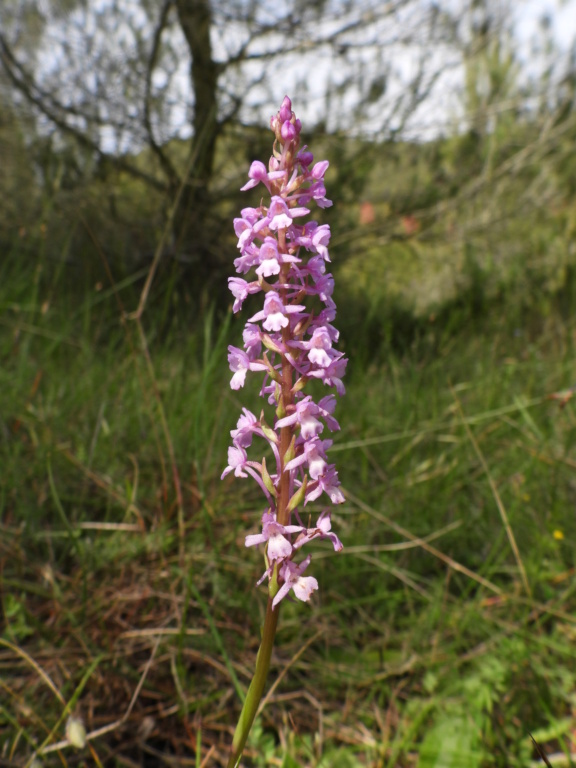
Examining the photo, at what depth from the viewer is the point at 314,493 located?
1.03 m

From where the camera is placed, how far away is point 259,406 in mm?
2732

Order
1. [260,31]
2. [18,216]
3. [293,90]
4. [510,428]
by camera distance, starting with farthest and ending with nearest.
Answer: [18,216] → [293,90] → [260,31] → [510,428]

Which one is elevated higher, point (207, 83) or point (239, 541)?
point (207, 83)

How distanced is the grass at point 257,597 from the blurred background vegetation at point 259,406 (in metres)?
0.01

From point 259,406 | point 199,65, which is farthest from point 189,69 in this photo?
point 259,406

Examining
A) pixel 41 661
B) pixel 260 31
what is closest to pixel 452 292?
pixel 260 31

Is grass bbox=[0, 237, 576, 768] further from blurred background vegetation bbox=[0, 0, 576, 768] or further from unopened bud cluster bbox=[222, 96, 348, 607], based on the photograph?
unopened bud cluster bbox=[222, 96, 348, 607]

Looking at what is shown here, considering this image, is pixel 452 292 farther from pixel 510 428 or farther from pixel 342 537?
pixel 342 537

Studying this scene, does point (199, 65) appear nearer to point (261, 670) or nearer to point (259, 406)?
point (259, 406)

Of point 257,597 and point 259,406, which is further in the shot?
point 259,406

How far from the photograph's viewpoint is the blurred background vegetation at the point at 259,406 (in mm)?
1698

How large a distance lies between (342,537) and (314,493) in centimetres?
130

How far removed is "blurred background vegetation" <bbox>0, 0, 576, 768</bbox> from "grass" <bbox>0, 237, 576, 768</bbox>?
12 mm

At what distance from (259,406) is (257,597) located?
964mm
